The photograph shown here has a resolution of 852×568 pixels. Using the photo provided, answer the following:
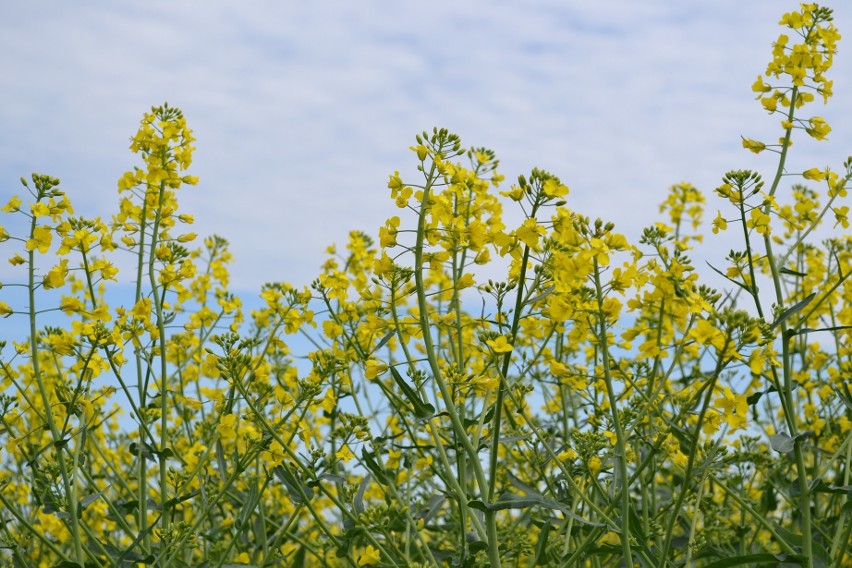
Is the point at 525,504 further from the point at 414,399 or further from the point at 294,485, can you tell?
the point at 294,485

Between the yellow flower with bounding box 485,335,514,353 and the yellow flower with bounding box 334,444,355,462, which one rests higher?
the yellow flower with bounding box 485,335,514,353

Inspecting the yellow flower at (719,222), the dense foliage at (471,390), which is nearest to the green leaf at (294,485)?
the dense foliage at (471,390)

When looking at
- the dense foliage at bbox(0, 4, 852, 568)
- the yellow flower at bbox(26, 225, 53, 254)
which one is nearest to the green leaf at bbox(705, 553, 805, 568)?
the dense foliage at bbox(0, 4, 852, 568)

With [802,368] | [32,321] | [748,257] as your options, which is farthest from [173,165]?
[802,368]

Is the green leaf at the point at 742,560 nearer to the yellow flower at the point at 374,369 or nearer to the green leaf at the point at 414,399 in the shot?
the green leaf at the point at 414,399

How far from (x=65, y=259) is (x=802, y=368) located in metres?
4.80

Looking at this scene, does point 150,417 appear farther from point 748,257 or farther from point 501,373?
point 748,257

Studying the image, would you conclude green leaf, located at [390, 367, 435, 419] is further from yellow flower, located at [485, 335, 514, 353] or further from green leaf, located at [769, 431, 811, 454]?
green leaf, located at [769, 431, 811, 454]

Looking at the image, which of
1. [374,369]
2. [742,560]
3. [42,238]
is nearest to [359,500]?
[374,369]

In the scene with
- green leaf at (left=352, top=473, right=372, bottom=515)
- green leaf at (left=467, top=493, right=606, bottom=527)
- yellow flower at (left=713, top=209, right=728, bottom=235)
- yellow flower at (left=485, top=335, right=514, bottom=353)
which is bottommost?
green leaf at (left=467, top=493, right=606, bottom=527)

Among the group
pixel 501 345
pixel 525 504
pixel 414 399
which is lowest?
pixel 525 504

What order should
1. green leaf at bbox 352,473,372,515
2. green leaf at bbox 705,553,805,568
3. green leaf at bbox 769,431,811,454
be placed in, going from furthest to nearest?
green leaf at bbox 352,473,372,515
green leaf at bbox 769,431,811,454
green leaf at bbox 705,553,805,568

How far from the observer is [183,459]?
16.3 ft

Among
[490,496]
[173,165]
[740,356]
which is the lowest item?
[490,496]
